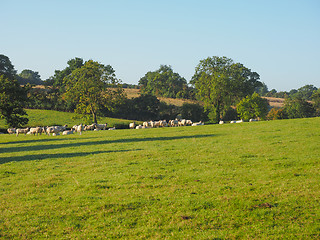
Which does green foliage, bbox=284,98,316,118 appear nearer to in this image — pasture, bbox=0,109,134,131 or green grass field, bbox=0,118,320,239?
pasture, bbox=0,109,134,131

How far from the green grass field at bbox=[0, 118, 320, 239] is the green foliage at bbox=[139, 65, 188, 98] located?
143 meters

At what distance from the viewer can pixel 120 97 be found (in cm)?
8100

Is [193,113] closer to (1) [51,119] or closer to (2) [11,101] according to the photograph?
(1) [51,119]

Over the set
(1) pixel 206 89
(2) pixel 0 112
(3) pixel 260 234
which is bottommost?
(3) pixel 260 234

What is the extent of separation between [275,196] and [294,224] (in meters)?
2.24

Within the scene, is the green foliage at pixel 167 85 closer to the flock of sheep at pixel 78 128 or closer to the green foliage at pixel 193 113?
the green foliage at pixel 193 113

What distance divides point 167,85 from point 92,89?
340 ft

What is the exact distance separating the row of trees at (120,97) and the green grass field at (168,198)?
29525 millimetres

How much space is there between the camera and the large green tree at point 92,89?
7794 centimetres

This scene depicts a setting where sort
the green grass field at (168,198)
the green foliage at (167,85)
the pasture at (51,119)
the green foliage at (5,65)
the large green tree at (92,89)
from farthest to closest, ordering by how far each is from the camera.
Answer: the green foliage at (167,85) → the green foliage at (5,65) → the pasture at (51,119) → the large green tree at (92,89) → the green grass field at (168,198)

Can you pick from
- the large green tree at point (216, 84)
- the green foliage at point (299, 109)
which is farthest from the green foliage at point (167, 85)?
the large green tree at point (216, 84)

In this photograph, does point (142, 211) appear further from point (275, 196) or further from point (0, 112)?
point (0, 112)

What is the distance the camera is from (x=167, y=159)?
18953 mm

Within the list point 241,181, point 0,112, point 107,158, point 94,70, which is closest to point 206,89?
point 94,70
